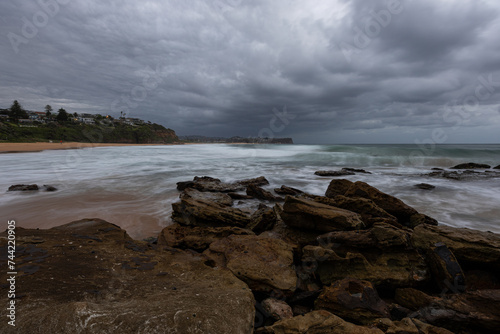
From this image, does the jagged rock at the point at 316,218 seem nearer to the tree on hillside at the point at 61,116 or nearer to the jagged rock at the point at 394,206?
the jagged rock at the point at 394,206

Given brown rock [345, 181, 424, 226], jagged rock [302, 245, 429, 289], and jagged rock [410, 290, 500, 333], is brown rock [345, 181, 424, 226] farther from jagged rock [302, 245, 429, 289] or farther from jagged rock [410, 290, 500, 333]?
jagged rock [410, 290, 500, 333]

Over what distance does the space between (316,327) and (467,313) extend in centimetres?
210

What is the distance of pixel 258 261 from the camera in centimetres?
391

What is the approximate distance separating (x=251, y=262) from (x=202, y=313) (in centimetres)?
188

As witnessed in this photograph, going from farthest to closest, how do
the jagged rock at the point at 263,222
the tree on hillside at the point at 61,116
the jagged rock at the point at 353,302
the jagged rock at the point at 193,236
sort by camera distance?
the tree on hillside at the point at 61,116 < the jagged rock at the point at 263,222 < the jagged rock at the point at 193,236 < the jagged rock at the point at 353,302

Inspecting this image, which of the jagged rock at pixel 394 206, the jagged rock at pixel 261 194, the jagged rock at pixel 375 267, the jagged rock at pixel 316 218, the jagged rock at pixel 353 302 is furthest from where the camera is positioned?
the jagged rock at pixel 261 194

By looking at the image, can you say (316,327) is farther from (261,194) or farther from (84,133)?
(84,133)

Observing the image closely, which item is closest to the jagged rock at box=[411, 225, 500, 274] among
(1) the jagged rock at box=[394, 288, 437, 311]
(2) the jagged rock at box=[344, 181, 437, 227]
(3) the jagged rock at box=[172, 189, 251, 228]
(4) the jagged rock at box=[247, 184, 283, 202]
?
(1) the jagged rock at box=[394, 288, 437, 311]

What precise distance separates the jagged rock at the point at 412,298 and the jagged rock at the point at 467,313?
0.37ft

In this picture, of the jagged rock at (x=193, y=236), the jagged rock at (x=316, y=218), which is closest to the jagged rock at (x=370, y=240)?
the jagged rock at (x=316, y=218)

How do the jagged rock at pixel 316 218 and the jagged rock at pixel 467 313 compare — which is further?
the jagged rock at pixel 316 218

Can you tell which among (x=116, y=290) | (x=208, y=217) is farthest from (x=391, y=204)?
(x=116, y=290)

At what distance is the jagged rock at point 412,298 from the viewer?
3082mm

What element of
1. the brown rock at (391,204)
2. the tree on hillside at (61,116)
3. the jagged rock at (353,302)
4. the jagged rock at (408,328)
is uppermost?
the tree on hillside at (61,116)
